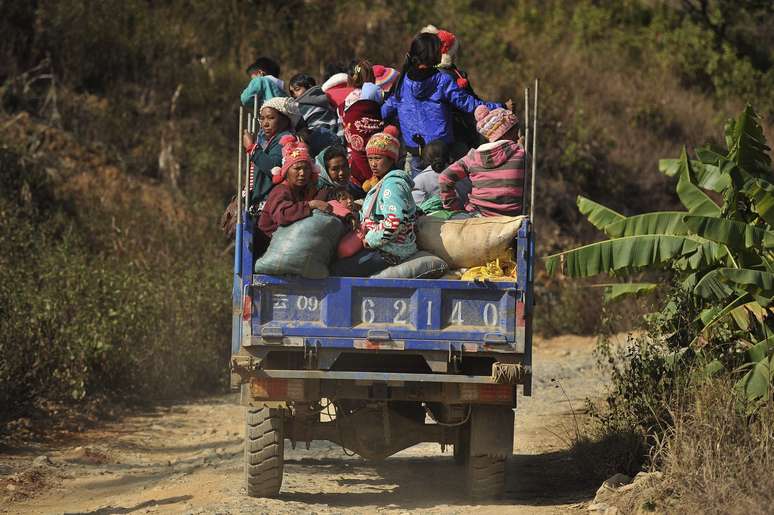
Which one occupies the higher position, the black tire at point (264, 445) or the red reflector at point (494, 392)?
the red reflector at point (494, 392)

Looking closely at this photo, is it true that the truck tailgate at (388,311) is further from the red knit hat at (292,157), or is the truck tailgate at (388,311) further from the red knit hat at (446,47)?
the red knit hat at (446,47)

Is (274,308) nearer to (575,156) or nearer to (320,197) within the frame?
(320,197)

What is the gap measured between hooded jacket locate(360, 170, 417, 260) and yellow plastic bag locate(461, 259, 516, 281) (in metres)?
0.38

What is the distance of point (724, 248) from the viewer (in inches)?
319

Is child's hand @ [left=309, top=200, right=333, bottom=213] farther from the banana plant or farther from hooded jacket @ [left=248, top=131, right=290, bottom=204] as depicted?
the banana plant

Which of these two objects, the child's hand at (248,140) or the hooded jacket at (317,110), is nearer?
the child's hand at (248,140)

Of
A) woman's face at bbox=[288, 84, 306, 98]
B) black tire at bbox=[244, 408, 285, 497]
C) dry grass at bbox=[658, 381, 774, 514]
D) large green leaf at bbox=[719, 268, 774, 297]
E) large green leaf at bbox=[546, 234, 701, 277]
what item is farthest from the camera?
woman's face at bbox=[288, 84, 306, 98]

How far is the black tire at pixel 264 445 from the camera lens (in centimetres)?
712

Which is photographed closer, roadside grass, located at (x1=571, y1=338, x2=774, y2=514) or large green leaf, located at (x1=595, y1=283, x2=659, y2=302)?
roadside grass, located at (x1=571, y1=338, x2=774, y2=514)

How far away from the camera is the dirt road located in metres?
Result: 7.34

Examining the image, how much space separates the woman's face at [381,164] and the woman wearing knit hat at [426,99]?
1.08 m

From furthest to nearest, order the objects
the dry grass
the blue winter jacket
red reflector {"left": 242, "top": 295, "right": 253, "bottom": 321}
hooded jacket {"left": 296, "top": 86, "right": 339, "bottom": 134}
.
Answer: hooded jacket {"left": 296, "top": 86, "right": 339, "bottom": 134} < the blue winter jacket < red reflector {"left": 242, "top": 295, "right": 253, "bottom": 321} < the dry grass

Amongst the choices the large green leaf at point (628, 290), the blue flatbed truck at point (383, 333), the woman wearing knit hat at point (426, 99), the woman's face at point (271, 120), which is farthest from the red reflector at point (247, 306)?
the large green leaf at point (628, 290)

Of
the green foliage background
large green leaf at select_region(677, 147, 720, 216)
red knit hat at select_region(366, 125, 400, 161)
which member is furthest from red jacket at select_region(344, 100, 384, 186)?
the green foliage background
